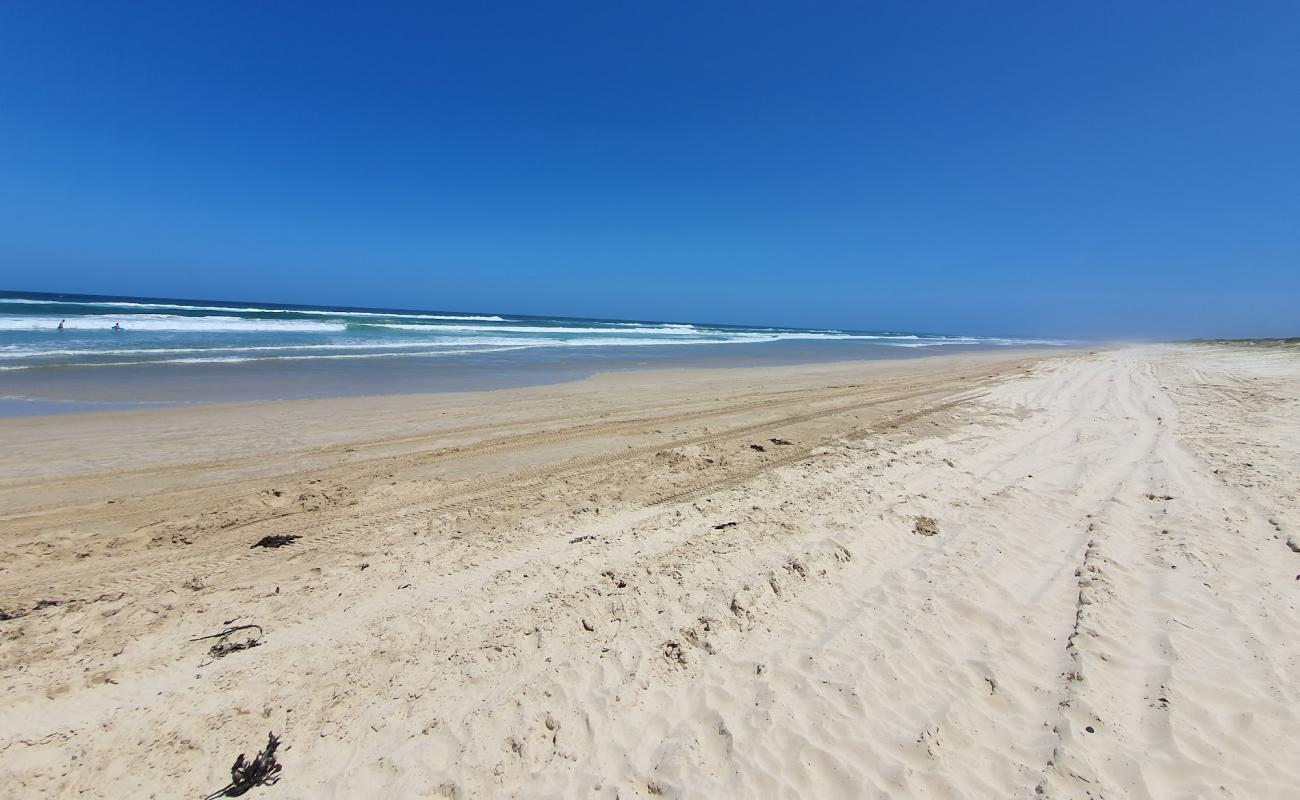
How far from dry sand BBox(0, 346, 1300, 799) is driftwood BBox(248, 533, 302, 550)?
0.09 metres

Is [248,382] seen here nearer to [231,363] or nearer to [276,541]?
[231,363]

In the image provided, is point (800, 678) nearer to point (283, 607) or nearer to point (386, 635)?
point (386, 635)

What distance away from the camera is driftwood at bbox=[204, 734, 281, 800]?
2238 millimetres

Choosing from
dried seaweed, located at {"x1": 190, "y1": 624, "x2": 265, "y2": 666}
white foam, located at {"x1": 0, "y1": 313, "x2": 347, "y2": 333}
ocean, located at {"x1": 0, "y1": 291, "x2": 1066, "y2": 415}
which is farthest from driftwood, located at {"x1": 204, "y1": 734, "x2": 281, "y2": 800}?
white foam, located at {"x1": 0, "y1": 313, "x2": 347, "y2": 333}

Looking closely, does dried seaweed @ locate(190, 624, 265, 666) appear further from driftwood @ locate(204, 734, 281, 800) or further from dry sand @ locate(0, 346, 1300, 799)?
driftwood @ locate(204, 734, 281, 800)

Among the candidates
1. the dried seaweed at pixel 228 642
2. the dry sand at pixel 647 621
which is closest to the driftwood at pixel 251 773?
the dry sand at pixel 647 621

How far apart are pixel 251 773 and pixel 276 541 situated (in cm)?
241

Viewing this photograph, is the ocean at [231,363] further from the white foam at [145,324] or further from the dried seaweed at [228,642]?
the dried seaweed at [228,642]

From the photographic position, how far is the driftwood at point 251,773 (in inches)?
88.1

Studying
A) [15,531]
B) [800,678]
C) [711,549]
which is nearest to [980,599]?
[800,678]

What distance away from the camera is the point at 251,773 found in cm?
230

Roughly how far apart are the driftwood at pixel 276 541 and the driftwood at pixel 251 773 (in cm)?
221

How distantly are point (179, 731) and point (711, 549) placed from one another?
332 centimetres

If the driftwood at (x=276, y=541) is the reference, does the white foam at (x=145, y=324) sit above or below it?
above
